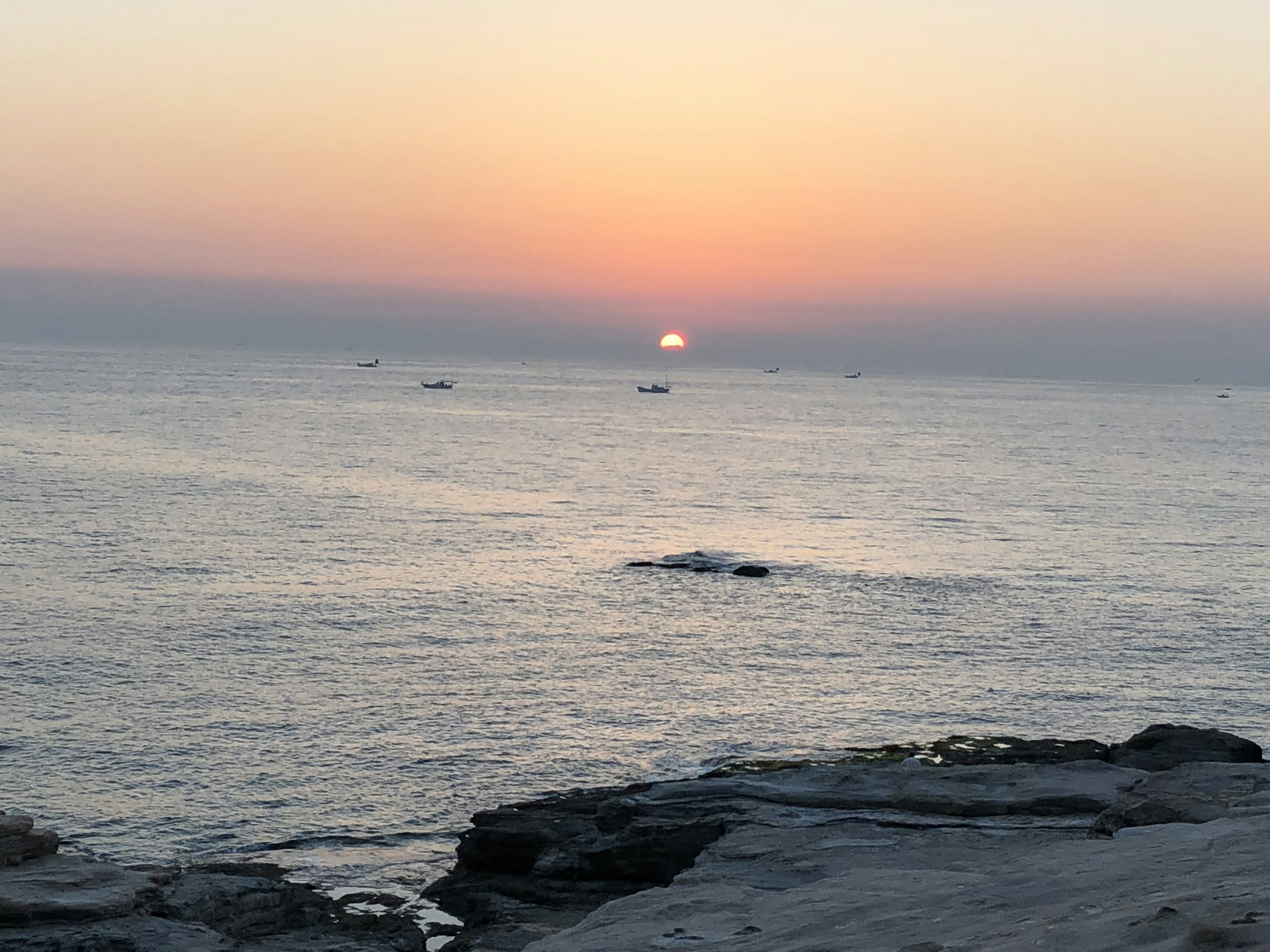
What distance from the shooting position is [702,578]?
62969 mm

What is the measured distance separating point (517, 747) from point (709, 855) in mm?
15324

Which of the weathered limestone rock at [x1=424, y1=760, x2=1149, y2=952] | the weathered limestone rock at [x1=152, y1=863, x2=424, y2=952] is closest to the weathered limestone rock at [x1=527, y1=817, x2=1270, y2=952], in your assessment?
the weathered limestone rock at [x1=424, y1=760, x2=1149, y2=952]

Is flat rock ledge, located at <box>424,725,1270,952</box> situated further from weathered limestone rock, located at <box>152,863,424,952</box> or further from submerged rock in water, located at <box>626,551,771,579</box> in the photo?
submerged rock in water, located at <box>626,551,771,579</box>

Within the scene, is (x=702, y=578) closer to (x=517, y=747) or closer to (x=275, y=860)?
(x=517, y=747)

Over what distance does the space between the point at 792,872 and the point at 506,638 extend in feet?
99.9

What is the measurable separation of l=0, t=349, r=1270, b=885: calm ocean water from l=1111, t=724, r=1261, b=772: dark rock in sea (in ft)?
30.8

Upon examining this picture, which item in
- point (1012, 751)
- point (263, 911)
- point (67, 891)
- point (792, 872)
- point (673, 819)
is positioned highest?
point (792, 872)

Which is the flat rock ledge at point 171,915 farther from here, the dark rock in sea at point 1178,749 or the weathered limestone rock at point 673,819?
the dark rock in sea at point 1178,749

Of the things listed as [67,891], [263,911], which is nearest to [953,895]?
[263,911]

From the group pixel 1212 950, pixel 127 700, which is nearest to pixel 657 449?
pixel 127 700

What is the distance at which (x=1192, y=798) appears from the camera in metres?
18.5

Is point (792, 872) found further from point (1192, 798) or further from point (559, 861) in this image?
point (1192, 798)

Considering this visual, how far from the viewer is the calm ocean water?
31.0m

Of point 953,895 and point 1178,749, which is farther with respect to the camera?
point 1178,749
